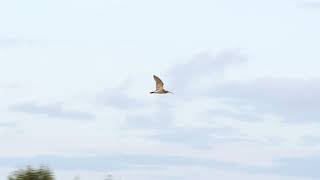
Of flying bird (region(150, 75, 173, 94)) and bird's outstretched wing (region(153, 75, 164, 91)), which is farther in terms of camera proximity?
bird's outstretched wing (region(153, 75, 164, 91))

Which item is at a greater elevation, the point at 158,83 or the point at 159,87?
the point at 158,83

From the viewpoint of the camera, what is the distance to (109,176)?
19850cm

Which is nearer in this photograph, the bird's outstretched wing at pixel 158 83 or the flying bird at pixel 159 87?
the flying bird at pixel 159 87

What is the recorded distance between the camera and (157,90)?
195m

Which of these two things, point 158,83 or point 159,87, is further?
point 158,83

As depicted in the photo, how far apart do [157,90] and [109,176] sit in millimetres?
9086
